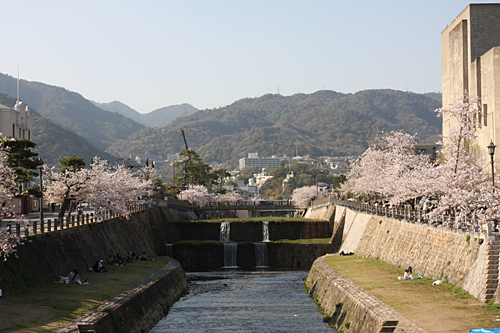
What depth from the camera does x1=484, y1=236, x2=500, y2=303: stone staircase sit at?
23875 mm

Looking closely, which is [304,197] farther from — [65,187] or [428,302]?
[428,302]

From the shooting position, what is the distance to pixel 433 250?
107 ft

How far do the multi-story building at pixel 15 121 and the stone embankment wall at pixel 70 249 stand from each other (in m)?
32.1

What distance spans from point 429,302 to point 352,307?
4241 millimetres

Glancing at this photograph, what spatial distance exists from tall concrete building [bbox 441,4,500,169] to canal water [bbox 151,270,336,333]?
23763 mm

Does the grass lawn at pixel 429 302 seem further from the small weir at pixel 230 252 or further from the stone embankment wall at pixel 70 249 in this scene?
the small weir at pixel 230 252

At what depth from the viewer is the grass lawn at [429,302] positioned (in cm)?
2094

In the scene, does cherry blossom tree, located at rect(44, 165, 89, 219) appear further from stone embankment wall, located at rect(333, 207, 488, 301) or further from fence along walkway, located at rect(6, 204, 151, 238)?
stone embankment wall, located at rect(333, 207, 488, 301)

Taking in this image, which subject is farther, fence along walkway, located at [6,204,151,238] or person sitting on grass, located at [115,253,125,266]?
person sitting on grass, located at [115,253,125,266]

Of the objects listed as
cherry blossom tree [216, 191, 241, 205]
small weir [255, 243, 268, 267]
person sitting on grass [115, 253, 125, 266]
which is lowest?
small weir [255, 243, 268, 267]

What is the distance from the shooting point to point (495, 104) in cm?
5356

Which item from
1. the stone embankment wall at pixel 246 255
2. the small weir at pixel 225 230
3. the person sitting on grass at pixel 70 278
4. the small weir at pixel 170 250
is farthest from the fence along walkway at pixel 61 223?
the small weir at pixel 225 230

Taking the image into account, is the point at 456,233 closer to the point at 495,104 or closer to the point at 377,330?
the point at 377,330

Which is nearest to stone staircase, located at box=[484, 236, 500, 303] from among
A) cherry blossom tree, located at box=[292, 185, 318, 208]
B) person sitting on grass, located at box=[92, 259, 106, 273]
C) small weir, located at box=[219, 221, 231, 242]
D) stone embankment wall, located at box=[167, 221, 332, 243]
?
person sitting on grass, located at box=[92, 259, 106, 273]
